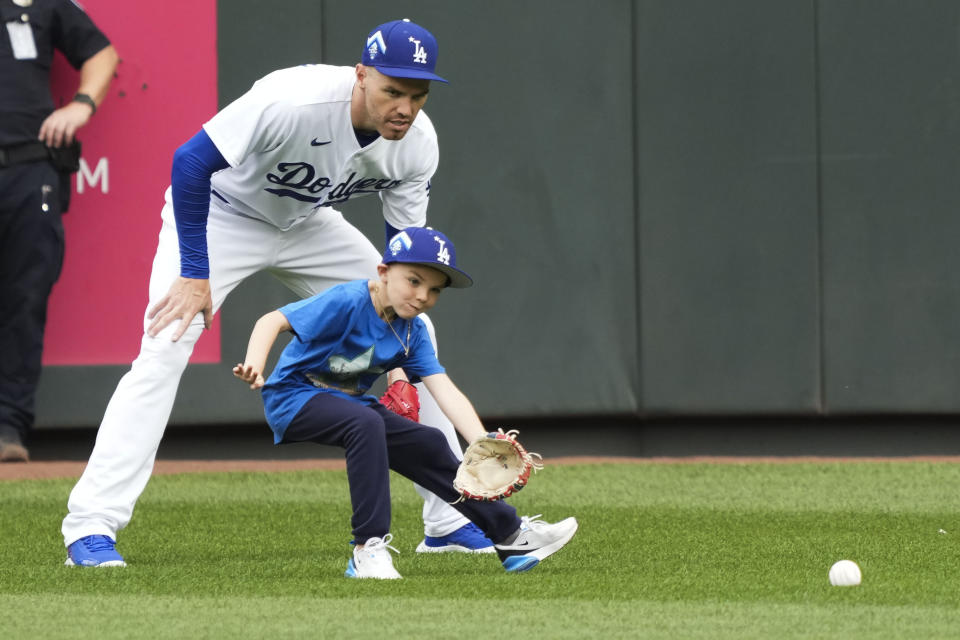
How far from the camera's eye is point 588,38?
8.70 meters

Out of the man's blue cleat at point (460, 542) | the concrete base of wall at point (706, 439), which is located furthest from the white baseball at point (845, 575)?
the concrete base of wall at point (706, 439)

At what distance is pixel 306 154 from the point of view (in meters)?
5.07

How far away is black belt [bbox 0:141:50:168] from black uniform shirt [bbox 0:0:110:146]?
0.03m

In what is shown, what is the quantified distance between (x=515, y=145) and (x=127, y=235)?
2216 millimetres

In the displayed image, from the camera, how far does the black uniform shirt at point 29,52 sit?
26.7ft

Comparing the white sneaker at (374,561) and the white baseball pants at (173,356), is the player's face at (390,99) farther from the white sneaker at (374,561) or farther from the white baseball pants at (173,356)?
the white sneaker at (374,561)

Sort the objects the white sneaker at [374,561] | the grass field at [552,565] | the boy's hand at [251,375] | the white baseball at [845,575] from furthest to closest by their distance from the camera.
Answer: the white sneaker at [374,561], the white baseball at [845,575], the boy's hand at [251,375], the grass field at [552,565]

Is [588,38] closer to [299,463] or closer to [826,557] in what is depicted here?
[299,463]

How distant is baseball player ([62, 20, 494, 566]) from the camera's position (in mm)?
4867

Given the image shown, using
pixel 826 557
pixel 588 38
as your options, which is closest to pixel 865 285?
pixel 588 38

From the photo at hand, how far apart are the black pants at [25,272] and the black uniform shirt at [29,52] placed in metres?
0.25

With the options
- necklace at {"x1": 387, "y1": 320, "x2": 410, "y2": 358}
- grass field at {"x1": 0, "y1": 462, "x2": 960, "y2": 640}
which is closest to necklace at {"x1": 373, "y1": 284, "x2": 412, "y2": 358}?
necklace at {"x1": 387, "y1": 320, "x2": 410, "y2": 358}

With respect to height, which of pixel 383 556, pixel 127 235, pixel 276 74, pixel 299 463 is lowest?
pixel 299 463

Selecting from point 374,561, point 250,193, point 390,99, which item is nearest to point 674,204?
point 250,193
